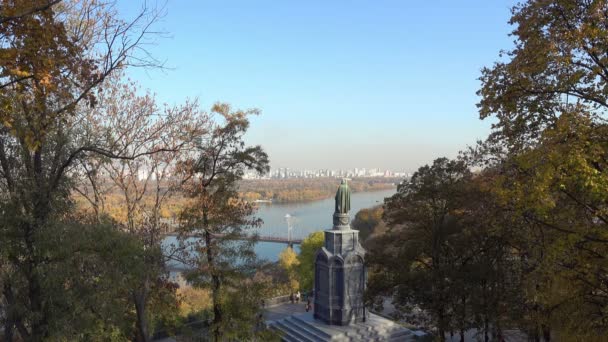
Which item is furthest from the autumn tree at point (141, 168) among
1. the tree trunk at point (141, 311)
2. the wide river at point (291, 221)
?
the wide river at point (291, 221)

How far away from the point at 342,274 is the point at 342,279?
7.1 inches

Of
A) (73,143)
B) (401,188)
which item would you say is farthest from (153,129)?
(401,188)

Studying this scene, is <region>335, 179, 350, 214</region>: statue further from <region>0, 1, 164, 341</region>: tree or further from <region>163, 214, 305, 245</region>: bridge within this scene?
<region>163, 214, 305, 245</region>: bridge

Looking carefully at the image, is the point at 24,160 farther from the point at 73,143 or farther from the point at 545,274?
the point at 545,274

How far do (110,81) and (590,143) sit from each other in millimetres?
10900

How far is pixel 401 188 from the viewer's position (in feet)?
43.0

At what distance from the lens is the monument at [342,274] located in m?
15.4

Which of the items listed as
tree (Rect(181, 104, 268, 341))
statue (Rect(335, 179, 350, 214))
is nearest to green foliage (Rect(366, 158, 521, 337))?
statue (Rect(335, 179, 350, 214))

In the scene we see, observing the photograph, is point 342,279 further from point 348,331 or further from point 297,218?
point 297,218

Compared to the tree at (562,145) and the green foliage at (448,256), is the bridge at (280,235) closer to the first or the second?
the green foliage at (448,256)

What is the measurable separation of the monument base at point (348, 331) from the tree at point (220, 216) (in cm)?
433

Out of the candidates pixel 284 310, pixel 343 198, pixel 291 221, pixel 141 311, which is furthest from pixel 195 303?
pixel 291 221

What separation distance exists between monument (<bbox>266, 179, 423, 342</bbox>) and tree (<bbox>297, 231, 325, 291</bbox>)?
10665 mm

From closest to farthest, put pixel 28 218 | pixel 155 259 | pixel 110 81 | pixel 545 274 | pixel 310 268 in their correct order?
pixel 28 218 → pixel 545 274 → pixel 155 259 → pixel 110 81 → pixel 310 268
